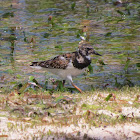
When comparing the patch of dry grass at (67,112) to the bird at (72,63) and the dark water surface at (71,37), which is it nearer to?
the bird at (72,63)

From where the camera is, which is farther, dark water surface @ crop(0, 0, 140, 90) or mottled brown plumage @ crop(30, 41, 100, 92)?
dark water surface @ crop(0, 0, 140, 90)

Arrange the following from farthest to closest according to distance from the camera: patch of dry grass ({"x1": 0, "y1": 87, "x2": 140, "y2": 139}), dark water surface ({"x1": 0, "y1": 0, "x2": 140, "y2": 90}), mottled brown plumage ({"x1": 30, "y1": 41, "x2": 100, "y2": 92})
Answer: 1. dark water surface ({"x1": 0, "y1": 0, "x2": 140, "y2": 90})
2. mottled brown plumage ({"x1": 30, "y1": 41, "x2": 100, "y2": 92})
3. patch of dry grass ({"x1": 0, "y1": 87, "x2": 140, "y2": 139})

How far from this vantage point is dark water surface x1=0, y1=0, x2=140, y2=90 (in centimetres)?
909

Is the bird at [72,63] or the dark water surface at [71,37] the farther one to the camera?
the dark water surface at [71,37]

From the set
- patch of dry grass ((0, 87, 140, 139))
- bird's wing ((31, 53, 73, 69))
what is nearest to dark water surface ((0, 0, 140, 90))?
bird's wing ((31, 53, 73, 69))

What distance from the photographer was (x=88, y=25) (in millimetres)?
13258

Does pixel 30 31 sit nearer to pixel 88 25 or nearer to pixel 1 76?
pixel 88 25

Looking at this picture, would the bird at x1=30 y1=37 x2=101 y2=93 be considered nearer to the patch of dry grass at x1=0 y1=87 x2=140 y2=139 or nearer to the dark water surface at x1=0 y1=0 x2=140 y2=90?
the patch of dry grass at x1=0 y1=87 x2=140 y2=139

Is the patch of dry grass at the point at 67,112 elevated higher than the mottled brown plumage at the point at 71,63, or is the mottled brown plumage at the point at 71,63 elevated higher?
the mottled brown plumage at the point at 71,63

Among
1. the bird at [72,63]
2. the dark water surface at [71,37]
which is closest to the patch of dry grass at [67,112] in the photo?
the bird at [72,63]

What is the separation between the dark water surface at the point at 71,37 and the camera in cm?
909

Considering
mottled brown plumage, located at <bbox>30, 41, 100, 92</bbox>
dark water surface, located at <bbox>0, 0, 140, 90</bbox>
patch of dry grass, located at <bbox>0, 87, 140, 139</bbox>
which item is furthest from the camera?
dark water surface, located at <bbox>0, 0, 140, 90</bbox>

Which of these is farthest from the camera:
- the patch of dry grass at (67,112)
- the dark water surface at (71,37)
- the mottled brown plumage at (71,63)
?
the dark water surface at (71,37)

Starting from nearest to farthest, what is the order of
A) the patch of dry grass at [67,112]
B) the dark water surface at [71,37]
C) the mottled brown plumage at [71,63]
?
the patch of dry grass at [67,112], the mottled brown plumage at [71,63], the dark water surface at [71,37]
